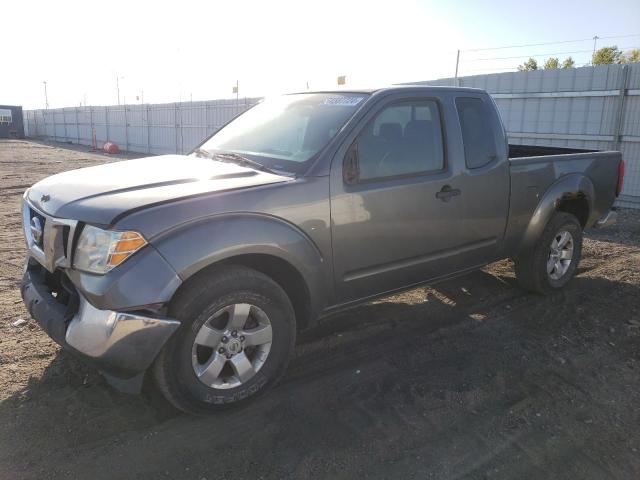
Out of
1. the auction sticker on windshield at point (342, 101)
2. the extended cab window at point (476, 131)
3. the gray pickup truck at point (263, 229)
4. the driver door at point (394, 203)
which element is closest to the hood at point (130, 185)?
the gray pickup truck at point (263, 229)

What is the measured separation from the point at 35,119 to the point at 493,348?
179 ft

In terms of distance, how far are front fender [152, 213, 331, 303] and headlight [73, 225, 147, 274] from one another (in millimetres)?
113

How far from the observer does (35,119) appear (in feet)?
161

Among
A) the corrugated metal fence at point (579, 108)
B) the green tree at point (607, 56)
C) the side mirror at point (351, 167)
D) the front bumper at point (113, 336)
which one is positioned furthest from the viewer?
the green tree at point (607, 56)

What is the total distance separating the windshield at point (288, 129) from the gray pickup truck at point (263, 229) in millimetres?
16

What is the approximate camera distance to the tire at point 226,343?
9.27ft

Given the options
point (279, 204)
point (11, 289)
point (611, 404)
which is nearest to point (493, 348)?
point (611, 404)

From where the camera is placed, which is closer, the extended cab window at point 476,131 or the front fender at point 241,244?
the front fender at point 241,244

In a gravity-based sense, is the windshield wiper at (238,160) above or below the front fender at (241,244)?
above

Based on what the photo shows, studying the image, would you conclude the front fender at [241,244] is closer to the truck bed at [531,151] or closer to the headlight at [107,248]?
the headlight at [107,248]

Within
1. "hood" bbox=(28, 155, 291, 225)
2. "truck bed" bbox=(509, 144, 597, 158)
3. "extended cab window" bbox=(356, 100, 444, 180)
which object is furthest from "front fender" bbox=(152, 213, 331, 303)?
"truck bed" bbox=(509, 144, 597, 158)

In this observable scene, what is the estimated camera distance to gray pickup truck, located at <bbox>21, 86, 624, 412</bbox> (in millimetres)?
2678

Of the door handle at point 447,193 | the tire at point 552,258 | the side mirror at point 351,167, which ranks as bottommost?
the tire at point 552,258

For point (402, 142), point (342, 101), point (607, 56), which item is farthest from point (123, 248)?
point (607, 56)
